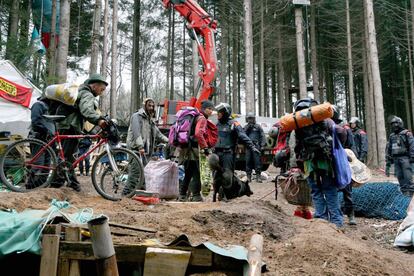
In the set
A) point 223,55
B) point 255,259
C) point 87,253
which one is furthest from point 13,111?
point 223,55

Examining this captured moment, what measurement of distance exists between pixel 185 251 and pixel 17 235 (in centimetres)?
131

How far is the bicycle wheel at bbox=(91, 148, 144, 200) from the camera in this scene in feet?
20.2

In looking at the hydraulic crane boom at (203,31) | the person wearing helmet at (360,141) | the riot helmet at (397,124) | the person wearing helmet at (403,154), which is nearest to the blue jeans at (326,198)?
the person wearing helmet at (403,154)

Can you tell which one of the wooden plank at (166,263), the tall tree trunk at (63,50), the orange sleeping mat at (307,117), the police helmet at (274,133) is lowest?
the wooden plank at (166,263)

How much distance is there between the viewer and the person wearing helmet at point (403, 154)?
9859mm

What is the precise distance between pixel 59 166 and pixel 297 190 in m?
3.71

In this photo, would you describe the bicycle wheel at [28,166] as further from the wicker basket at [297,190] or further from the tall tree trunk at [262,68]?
the tall tree trunk at [262,68]

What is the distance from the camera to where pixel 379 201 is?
26.0 ft

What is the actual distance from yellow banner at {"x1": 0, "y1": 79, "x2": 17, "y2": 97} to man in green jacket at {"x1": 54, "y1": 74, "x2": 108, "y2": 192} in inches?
241

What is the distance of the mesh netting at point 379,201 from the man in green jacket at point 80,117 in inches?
188

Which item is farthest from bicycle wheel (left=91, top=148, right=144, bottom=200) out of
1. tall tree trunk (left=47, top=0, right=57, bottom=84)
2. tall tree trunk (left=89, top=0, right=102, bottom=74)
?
tall tree trunk (left=89, top=0, right=102, bottom=74)

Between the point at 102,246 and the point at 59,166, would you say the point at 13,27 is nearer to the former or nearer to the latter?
the point at 59,166

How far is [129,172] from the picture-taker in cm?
624

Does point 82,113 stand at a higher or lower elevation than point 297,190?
higher
